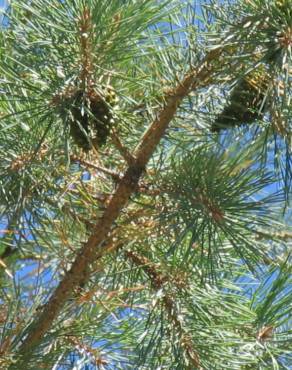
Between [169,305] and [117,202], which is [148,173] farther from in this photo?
[169,305]

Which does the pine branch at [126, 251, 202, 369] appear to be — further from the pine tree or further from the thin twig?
the thin twig

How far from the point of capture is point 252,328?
1008 millimetres

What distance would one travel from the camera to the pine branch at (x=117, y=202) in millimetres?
867

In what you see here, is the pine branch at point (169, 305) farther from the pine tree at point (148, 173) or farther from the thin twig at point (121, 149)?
the thin twig at point (121, 149)

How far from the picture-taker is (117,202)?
0.89m

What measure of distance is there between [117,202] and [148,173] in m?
0.05

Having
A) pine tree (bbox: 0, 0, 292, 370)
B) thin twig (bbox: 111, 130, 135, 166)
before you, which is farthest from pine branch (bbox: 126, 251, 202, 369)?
thin twig (bbox: 111, 130, 135, 166)

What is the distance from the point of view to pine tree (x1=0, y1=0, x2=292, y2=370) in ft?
2.71

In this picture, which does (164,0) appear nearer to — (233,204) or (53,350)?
(233,204)

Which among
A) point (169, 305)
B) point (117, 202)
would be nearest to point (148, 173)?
point (117, 202)

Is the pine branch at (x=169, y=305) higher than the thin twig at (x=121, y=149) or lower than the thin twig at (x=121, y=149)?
lower

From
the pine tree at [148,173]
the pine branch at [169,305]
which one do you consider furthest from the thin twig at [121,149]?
the pine branch at [169,305]

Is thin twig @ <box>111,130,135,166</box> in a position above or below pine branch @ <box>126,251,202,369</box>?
above

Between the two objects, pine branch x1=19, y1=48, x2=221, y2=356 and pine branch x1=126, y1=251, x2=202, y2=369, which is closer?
pine branch x1=19, y1=48, x2=221, y2=356
